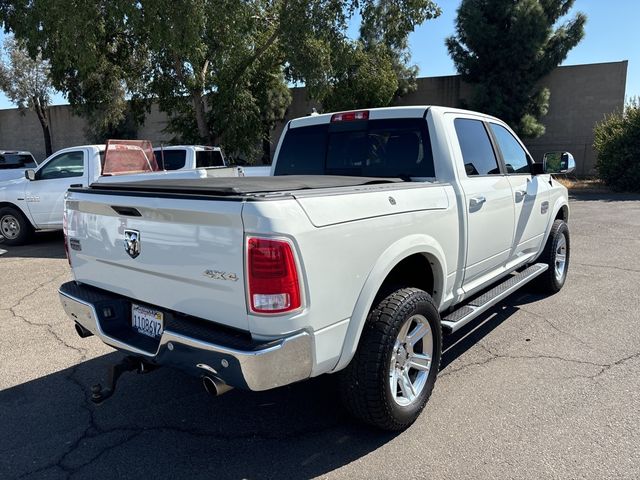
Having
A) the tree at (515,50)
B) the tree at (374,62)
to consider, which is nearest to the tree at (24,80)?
the tree at (374,62)

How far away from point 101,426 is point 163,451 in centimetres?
57

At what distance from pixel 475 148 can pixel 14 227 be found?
9198 millimetres

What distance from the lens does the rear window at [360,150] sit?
3.88 m

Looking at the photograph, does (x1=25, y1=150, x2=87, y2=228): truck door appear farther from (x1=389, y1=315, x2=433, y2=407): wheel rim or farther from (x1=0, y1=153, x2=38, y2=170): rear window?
(x1=0, y1=153, x2=38, y2=170): rear window

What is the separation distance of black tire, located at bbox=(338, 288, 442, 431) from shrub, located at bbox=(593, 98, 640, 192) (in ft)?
60.8

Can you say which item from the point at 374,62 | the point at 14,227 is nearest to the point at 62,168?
the point at 14,227

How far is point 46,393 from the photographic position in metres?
3.66

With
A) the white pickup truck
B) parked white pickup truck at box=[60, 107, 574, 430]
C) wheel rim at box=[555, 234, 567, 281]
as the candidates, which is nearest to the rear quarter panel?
parked white pickup truck at box=[60, 107, 574, 430]

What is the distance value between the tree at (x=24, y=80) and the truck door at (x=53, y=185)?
2133 cm

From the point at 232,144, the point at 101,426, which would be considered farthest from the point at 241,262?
the point at 232,144

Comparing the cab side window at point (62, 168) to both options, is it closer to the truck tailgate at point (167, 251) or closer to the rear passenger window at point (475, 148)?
the truck tailgate at point (167, 251)

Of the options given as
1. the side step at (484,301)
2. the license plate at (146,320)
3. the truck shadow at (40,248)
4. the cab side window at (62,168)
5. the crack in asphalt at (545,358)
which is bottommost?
the truck shadow at (40,248)

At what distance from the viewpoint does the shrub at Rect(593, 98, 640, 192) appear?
17.8 metres

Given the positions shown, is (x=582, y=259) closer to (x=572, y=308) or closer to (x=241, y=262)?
Result: (x=572, y=308)
